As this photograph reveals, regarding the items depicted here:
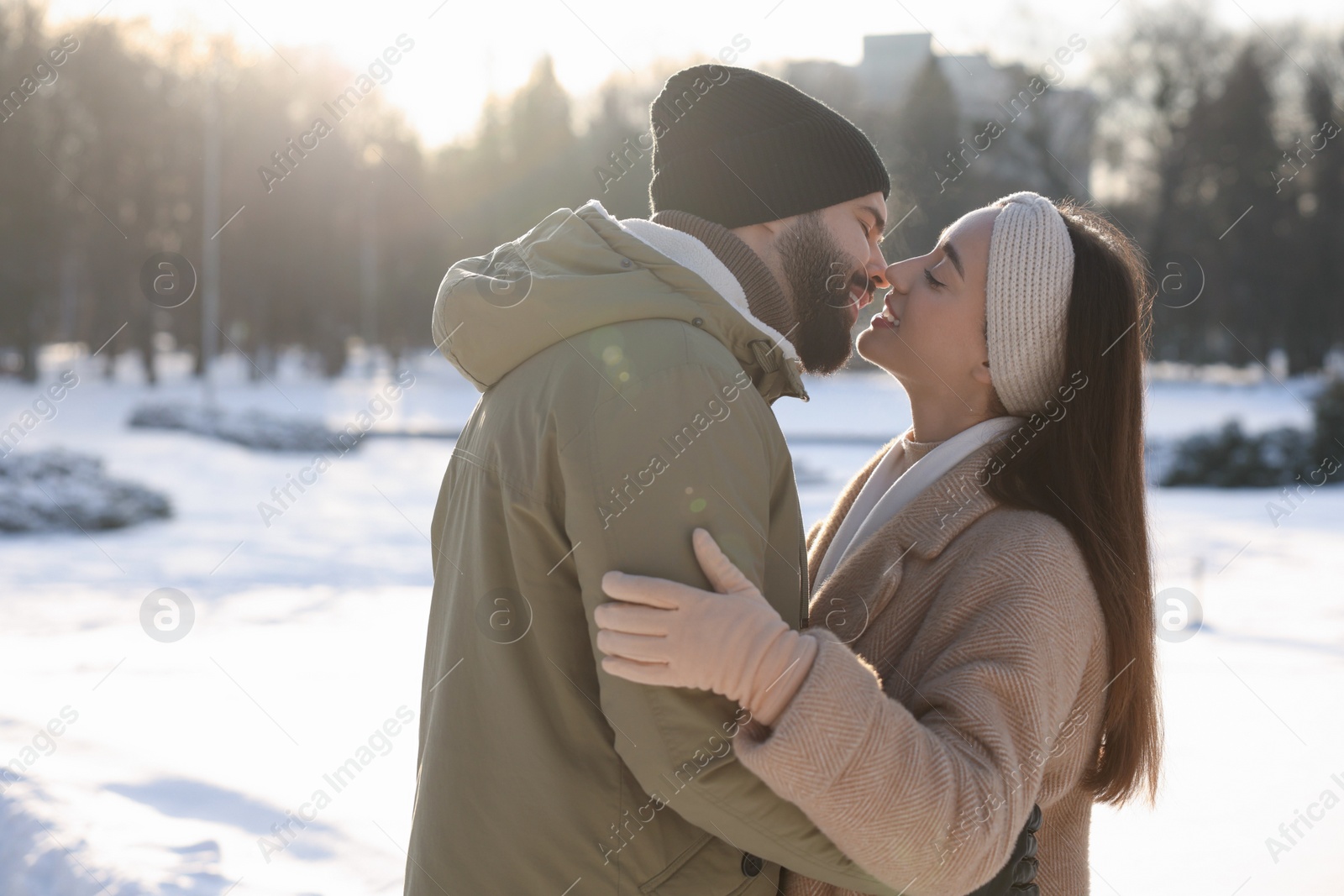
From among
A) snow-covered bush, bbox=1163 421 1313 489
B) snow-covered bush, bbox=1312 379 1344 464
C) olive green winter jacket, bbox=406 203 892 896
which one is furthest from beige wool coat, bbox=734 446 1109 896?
snow-covered bush, bbox=1312 379 1344 464

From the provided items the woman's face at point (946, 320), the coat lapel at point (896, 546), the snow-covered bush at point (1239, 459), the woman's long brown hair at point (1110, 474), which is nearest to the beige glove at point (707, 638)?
the coat lapel at point (896, 546)

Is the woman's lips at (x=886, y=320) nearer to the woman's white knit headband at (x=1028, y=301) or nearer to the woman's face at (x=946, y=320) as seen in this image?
the woman's face at (x=946, y=320)

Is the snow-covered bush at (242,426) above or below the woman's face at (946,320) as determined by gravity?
below

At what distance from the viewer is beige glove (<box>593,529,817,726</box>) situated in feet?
5.43

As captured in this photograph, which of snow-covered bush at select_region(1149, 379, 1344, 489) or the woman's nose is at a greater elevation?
the woman's nose

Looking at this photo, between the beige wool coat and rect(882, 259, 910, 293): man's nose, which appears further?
rect(882, 259, 910, 293): man's nose

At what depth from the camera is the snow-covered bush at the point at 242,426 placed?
20.5 m

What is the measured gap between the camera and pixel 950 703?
1884 mm

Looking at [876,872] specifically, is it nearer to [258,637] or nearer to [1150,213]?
[258,637]

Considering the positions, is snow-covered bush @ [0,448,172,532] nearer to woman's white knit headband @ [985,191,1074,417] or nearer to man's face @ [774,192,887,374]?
man's face @ [774,192,887,374]

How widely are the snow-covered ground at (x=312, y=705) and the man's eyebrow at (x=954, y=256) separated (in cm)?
81

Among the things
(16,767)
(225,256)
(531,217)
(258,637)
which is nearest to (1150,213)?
(531,217)

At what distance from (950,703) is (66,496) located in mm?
13180

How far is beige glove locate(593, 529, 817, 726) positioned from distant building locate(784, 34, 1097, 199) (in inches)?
1411
